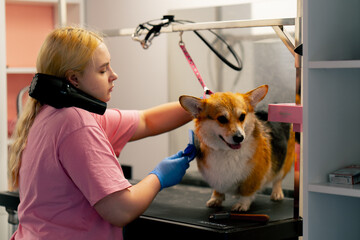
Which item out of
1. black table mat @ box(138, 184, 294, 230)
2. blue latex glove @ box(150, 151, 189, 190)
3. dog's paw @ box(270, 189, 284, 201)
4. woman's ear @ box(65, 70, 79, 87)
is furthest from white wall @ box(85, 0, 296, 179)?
woman's ear @ box(65, 70, 79, 87)

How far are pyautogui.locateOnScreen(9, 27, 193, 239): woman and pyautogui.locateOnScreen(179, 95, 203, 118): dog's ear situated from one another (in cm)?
17

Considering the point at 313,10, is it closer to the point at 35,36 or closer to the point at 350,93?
the point at 350,93

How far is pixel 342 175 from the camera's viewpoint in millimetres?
1264

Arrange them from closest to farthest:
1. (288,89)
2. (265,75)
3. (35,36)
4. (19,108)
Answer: (288,89) < (265,75) < (19,108) < (35,36)

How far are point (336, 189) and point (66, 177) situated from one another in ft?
2.23

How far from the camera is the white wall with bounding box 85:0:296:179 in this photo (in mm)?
2479

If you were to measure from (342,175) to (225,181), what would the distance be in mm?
379

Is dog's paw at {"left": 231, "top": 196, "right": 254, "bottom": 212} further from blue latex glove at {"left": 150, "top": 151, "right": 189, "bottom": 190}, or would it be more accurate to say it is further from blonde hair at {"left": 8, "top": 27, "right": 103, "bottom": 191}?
blonde hair at {"left": 8, "top": 27, "right": 103, "bottom": 191}

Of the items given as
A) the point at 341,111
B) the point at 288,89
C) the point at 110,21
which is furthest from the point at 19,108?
the point at 341,111

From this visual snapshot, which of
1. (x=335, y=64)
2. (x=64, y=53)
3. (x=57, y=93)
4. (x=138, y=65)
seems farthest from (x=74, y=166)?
(x=138, y=65)

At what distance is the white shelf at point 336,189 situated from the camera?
1191 mm

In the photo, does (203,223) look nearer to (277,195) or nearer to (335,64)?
(277,195)

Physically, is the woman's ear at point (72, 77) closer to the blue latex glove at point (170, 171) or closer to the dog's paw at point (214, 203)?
the blue latex glove at point (170, 171)

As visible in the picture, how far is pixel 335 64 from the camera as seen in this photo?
1.19m
